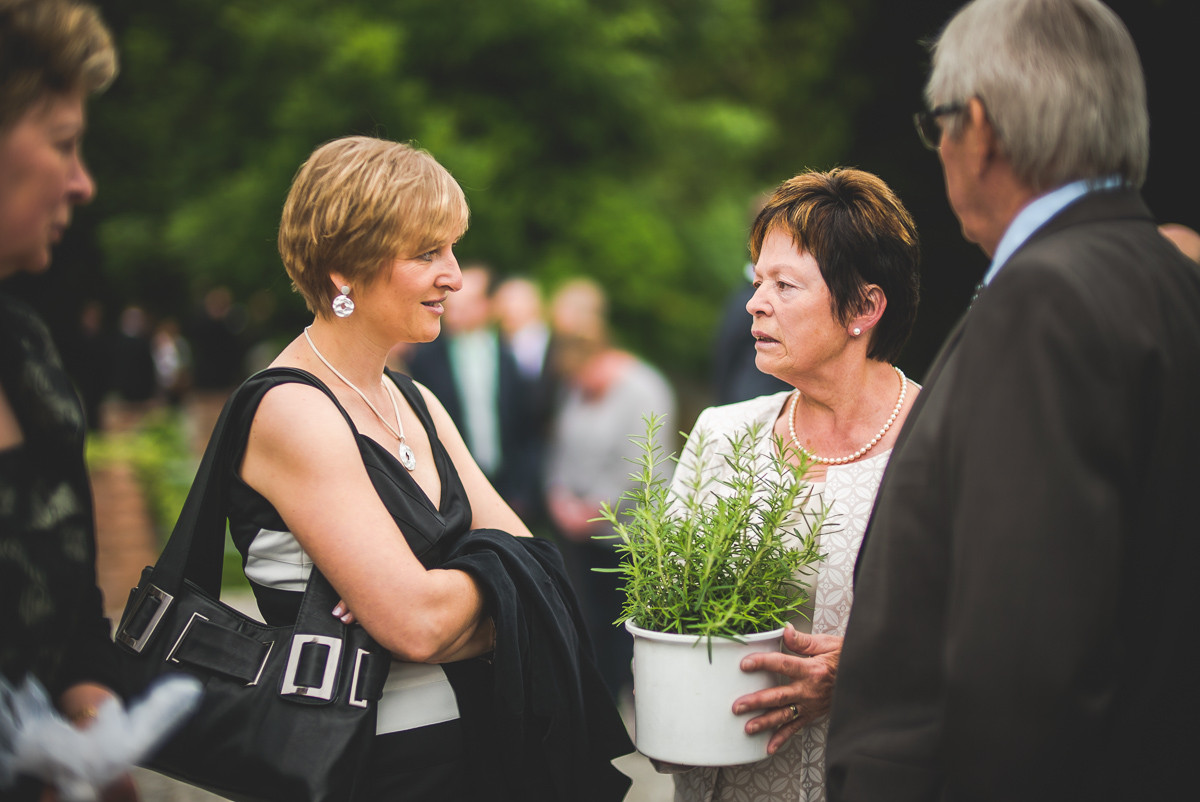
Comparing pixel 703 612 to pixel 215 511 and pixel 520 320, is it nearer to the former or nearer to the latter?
pixel 215 511

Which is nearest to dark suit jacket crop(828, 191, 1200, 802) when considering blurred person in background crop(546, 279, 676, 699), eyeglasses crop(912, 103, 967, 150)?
eyeglasses crop(912, 103, 967, 150)

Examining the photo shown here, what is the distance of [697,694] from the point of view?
172 cm

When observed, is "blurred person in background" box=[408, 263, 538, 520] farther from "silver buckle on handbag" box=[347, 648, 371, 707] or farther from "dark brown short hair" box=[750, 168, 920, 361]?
"silver buckle on handbag" box=[347, 648, 371, 707]

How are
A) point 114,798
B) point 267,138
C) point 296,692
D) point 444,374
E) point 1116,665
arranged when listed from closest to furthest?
1. point 1116,665
2. point 114,798
3. point 296,692
4. point 444,374
5. point 267,138

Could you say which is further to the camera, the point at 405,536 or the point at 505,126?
the point at 505,126

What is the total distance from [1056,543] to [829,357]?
1058mm

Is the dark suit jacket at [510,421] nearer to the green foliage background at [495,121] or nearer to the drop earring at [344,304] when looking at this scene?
the drop earring at [344,304]

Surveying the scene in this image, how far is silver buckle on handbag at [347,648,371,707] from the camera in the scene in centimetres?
179

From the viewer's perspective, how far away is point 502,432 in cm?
581

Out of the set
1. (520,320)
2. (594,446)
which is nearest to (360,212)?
(594,446)

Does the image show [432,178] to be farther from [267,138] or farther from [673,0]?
[673,0]

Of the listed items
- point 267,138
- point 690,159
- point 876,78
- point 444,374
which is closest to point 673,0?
point 690,159

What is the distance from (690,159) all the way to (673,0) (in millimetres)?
2486

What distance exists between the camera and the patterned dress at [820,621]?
208cm
